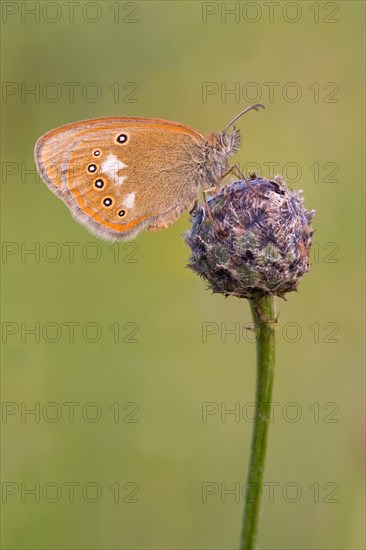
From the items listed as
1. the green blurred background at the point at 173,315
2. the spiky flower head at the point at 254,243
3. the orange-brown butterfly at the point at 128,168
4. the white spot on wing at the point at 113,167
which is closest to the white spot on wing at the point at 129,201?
the orange-brown butterfly at the point at 128,168

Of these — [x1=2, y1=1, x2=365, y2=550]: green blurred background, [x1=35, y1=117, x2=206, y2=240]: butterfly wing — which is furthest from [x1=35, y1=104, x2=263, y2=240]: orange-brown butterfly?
[x1=2, y1=1, x2=365, y2=550]: green blurred background

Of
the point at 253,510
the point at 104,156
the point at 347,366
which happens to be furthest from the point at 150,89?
the point at 253,510

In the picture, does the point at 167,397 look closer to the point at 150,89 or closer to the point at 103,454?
the point at 103,454

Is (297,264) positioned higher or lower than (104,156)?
lower

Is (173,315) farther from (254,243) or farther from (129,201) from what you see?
(254,243)

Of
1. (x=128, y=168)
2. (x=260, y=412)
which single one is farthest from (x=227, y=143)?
(x=260, y=412)

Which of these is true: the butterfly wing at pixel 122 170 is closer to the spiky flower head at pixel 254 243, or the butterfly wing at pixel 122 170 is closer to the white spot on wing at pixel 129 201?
the white spot on wing at pixel 129 201

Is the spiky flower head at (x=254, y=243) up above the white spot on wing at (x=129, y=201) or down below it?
below
